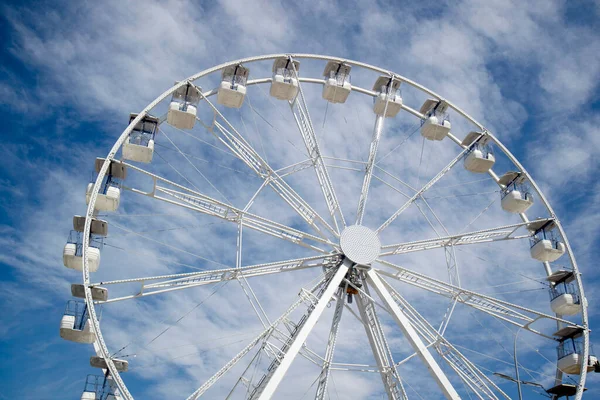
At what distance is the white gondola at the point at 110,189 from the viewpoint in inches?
770

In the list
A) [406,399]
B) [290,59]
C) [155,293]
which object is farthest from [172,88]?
[406,399]

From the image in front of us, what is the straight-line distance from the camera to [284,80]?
2255 centimetres

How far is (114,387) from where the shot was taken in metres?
17.5

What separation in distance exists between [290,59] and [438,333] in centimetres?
1011

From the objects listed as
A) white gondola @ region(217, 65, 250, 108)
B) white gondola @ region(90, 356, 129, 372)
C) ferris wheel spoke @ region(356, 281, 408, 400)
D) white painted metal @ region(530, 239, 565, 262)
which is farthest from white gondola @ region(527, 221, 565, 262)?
white gondola @ region(90, 356, 129, 372)

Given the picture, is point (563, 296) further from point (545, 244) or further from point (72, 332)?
point (72, 332)

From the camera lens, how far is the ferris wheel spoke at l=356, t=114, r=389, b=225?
71.8 feet

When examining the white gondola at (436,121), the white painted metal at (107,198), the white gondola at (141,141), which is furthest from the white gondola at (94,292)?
the white gondola at (436,121)

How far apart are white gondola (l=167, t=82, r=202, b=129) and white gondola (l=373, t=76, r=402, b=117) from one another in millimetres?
6615

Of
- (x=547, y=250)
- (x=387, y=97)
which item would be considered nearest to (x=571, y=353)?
(x=547, y=250)

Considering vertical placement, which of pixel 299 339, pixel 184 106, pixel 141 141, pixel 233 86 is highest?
pixel 233 86

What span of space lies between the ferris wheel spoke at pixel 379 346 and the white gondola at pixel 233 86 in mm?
7292

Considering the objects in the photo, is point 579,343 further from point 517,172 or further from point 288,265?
point 288,265

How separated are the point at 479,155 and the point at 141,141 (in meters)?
12.0
